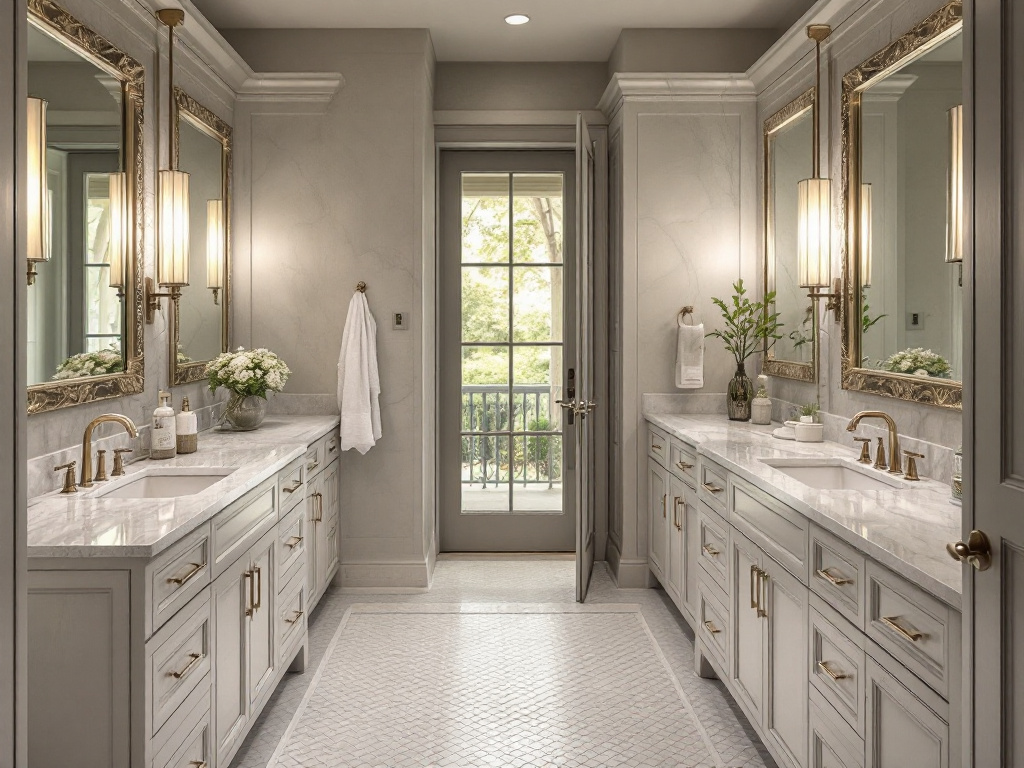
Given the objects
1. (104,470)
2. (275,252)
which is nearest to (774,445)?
(104,470)

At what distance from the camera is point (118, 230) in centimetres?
270

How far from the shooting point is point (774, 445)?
3035 millimetres

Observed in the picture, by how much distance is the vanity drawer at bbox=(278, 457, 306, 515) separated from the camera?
285 centimetres

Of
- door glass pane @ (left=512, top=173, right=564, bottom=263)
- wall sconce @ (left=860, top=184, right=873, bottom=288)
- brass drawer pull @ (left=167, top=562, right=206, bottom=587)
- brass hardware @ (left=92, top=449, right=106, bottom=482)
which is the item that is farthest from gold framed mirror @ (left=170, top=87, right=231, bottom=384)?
wall sconce @ (left=860, top=184, right=873, bottom=288)

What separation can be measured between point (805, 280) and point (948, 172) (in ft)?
2.93

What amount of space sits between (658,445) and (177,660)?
252 centimetres

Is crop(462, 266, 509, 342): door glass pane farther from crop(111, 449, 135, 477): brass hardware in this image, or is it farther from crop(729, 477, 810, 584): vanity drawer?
crop(111, 449, 135, 477): brass hardware

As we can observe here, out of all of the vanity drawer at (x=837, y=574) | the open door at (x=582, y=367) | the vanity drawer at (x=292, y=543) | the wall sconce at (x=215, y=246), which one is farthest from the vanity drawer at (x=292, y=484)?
the vanity drawer at (x=837, y=574)

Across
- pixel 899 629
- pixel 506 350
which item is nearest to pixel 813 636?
pixel 899 629

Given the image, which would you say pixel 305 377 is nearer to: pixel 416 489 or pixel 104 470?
pixel 416 489

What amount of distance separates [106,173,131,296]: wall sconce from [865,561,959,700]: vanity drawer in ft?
7.72

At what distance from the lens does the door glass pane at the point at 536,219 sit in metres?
4.69

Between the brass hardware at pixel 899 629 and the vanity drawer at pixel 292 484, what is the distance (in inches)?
75.3

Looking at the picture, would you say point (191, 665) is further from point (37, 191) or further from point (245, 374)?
point (245, 374)
